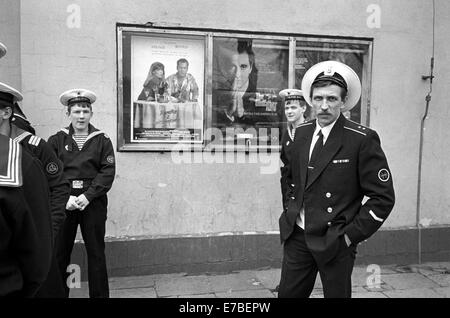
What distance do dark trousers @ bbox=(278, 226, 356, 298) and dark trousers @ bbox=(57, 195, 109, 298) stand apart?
5.82 ft

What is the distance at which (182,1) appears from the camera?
4.91 m

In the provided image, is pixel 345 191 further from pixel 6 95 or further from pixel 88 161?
pixel 88 161

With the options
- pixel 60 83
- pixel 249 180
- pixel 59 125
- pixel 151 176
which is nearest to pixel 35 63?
pixel 60 83

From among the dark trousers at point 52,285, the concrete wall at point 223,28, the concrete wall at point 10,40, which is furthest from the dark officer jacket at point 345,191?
the concrete wall at point 10,40

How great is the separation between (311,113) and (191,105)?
1.51 meters

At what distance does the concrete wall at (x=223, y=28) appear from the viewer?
4668mm

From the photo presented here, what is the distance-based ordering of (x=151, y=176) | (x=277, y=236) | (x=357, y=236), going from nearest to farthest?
(x=357, y=236) → (x=151, y=176) → (x=277, y=236)

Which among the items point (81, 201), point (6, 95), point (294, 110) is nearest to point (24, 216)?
point (6, 95)

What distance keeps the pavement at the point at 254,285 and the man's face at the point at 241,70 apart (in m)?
2.19

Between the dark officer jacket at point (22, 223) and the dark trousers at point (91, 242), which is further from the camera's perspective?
the dark trousers at point (91, 242)

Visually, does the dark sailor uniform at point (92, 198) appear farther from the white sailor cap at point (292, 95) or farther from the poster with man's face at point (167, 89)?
the white sailor cap at point (292, 95)

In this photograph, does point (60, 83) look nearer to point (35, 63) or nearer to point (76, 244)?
point (35, 63)

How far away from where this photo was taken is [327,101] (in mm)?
2979

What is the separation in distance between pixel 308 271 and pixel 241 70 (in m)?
2.87
